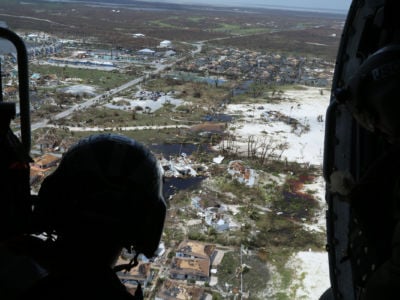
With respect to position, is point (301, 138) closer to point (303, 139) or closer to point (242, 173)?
point (303, 139)

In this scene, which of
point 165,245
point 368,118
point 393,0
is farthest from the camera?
point 165,245

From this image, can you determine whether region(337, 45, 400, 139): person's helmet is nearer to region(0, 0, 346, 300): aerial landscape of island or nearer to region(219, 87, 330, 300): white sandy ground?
region(0, 0, 346, 300): aerial landscape of island

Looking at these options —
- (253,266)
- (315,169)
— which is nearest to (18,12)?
(315,169)

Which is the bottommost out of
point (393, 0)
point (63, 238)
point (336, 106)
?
point (63, 238)

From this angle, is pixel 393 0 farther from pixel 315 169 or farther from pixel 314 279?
pixel 315 169

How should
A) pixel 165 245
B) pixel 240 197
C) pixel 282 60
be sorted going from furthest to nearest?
pixel 282 60 < pixel 240 197 < pixel 165 245

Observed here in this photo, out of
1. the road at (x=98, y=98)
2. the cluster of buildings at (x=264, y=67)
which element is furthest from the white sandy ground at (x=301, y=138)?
the cluster of buildings at (x=264, y=67)
